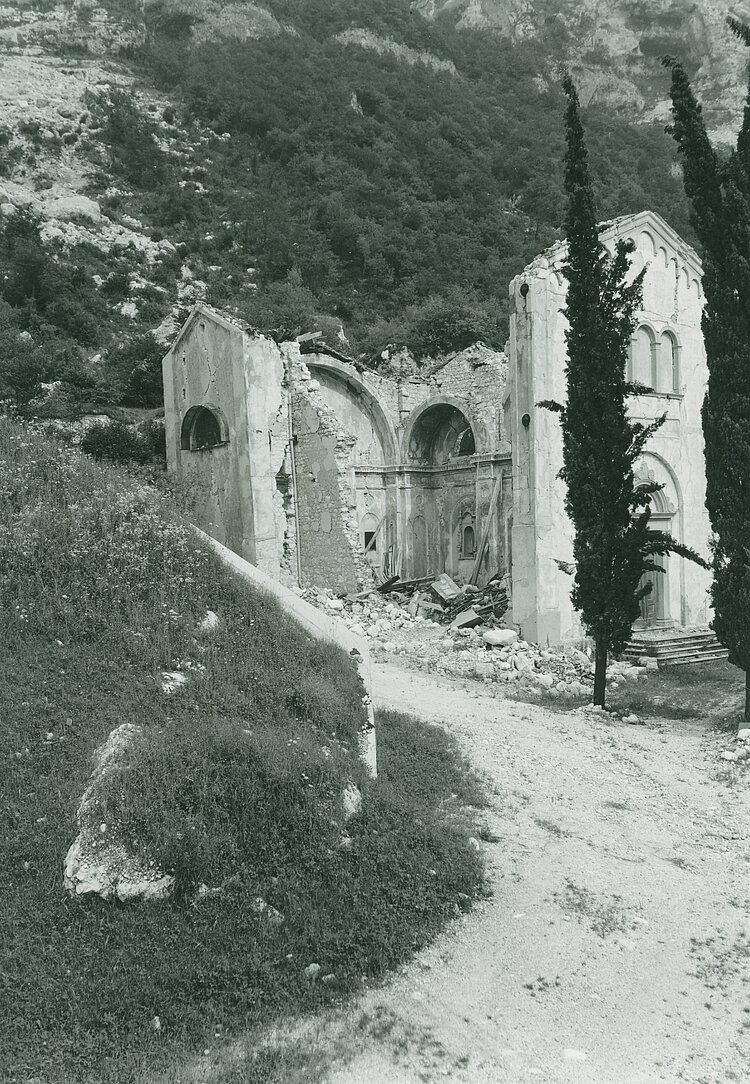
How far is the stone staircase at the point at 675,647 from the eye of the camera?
15680mm

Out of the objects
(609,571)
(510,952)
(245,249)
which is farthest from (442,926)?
(245,249)

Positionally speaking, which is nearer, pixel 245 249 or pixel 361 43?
pixel 245 249

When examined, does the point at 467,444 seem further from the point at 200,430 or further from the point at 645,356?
the point at 645,356

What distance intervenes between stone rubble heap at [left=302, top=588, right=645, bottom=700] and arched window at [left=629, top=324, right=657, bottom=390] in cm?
671

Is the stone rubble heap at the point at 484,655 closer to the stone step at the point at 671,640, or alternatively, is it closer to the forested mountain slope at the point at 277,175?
the stone step at the point at 671,640

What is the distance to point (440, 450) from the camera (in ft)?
90.6

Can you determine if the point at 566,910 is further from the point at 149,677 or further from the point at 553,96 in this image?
the point at 553,96

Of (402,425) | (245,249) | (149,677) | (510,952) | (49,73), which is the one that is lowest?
(510,952)

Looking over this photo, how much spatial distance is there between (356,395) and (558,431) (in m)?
11.6

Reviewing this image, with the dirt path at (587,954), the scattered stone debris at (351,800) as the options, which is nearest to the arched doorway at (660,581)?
the dirt path at (587,954)

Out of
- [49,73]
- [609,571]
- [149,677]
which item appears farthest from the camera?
[49,73]

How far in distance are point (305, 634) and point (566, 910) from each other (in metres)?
3.54

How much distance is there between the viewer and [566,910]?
18.3 ft

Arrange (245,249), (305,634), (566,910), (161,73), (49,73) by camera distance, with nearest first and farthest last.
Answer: (566,910), (305,634), (245,249), (49,73), (161,73)
